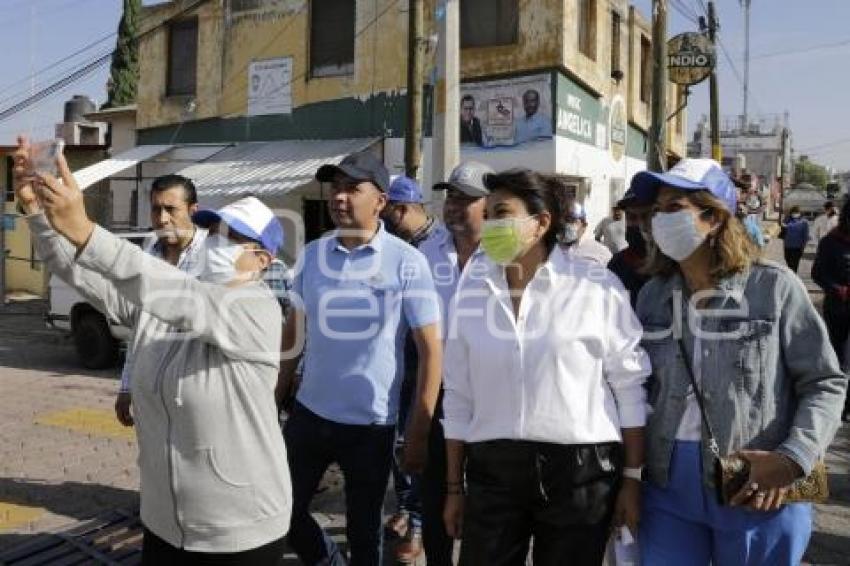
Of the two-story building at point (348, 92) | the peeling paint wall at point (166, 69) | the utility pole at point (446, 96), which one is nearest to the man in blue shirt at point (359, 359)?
the utility pole at point (446, 96)

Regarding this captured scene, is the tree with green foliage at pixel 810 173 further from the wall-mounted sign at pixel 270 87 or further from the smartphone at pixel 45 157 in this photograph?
the smartphone at pixel 45 157

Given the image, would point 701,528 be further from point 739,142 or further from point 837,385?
point 739,142

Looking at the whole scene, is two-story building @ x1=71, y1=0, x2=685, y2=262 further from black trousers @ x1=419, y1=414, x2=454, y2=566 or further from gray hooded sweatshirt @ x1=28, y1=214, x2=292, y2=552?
gray hooded sweatshirt @ x1=28, y1=214, x2=292, y2=552

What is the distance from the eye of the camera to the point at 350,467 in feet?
11.4

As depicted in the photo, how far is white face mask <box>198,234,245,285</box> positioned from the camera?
8.39 feet

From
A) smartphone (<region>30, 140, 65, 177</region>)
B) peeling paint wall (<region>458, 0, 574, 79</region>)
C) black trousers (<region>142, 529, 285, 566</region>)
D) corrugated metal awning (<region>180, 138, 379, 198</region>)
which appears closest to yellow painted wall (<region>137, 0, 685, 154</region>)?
peeling paint wall (<region>458, 0, 574, 79</region>)

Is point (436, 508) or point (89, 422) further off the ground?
point (436, 508)

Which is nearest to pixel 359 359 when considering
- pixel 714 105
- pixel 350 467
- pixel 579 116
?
pixel 350 467

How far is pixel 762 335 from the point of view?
7.87 ft

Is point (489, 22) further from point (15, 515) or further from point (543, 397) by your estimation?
point (543, 397)

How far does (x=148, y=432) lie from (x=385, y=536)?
2.36 meters

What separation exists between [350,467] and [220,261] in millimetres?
1269

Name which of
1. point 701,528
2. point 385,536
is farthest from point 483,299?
point 385,536

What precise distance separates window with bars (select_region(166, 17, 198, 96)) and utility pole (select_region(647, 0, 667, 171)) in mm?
9898
